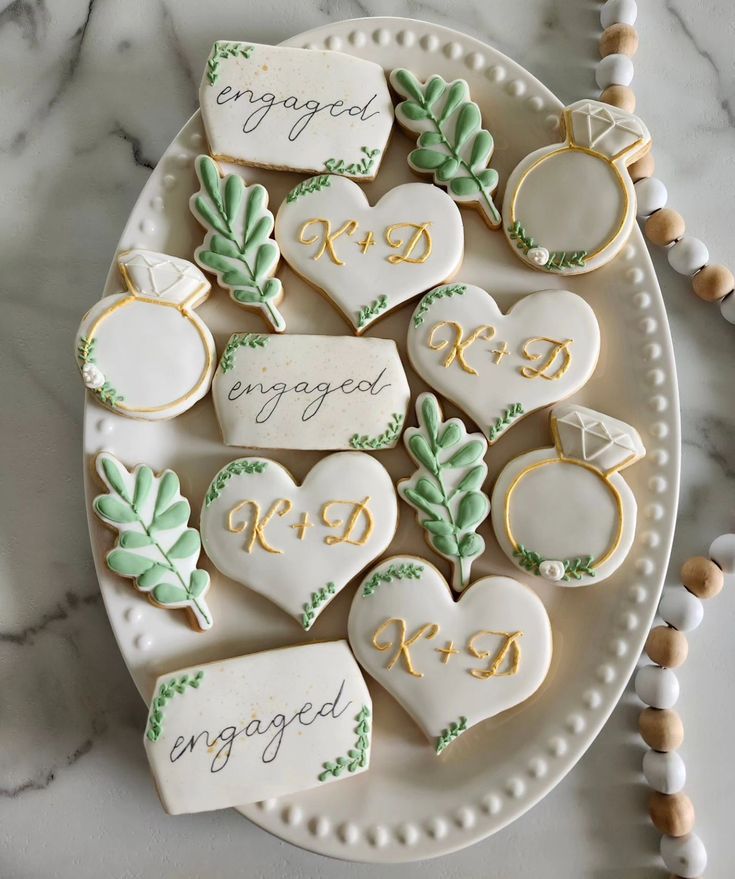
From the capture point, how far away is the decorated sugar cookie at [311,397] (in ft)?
3.23

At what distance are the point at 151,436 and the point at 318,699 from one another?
373 mm

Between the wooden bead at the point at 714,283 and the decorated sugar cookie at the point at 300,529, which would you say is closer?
the decorated sugar cookie at the point at 300,529

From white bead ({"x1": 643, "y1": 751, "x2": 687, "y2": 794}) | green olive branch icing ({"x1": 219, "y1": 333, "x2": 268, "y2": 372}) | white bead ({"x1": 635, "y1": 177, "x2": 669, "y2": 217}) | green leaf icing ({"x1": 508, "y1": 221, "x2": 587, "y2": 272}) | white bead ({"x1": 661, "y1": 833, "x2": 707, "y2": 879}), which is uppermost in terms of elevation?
white bead ({"x1": 635, "y1": 177, "x2": 669, "y2": 217})

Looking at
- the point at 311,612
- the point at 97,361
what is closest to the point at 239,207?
the point at 97,361

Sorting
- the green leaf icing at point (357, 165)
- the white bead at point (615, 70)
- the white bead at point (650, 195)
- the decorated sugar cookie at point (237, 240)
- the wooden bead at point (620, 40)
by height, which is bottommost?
the decorated sugar cookie at point (237, 240)

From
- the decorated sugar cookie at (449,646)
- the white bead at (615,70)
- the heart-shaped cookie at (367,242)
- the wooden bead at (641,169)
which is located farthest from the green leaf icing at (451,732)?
the white bead at (615,70)

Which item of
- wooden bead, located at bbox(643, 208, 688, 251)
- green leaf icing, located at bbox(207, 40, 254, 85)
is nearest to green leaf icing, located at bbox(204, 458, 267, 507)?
green leaf icing, located at bbox(207, 40, 254, 85)

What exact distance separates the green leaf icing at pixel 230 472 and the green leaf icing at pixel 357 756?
0.99 feet

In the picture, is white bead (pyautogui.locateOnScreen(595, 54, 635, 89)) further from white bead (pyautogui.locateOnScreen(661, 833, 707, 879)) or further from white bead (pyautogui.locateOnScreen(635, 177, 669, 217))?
white bead (pyautogui.locateOnScreen(661, 833, 707, 879))

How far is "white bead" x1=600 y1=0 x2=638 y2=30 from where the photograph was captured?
1.12 meters

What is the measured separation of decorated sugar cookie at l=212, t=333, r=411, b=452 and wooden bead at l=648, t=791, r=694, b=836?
57cm

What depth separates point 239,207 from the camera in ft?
3.34

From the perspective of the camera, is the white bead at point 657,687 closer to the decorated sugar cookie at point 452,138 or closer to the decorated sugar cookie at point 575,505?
the decorated sugar cookie at point 575,505

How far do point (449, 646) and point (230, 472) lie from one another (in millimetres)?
329
